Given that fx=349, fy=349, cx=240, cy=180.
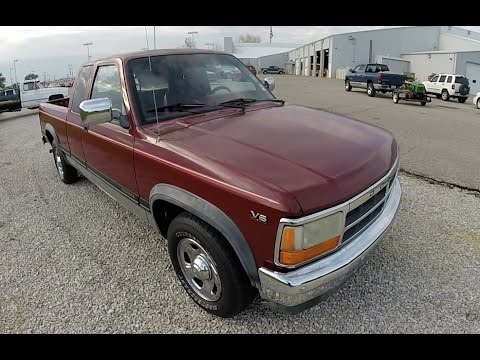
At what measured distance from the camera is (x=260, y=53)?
73688 millimetres

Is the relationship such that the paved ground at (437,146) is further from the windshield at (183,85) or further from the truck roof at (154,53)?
the truck roof at (154,53)

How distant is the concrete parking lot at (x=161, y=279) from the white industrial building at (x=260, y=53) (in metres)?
62.6

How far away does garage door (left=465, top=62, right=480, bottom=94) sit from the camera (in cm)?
3070

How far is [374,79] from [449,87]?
5.14m

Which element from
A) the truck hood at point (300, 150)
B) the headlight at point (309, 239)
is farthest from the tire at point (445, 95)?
the headlight at point (309, 239)

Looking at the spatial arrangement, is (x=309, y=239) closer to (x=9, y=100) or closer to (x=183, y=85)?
(x=183, y=85)

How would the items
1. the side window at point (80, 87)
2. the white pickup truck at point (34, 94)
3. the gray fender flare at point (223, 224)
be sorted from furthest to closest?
the white pickup truck at point (34, 94)
the side window at point (80, 87)
the gray fender flare at point (223, 224)

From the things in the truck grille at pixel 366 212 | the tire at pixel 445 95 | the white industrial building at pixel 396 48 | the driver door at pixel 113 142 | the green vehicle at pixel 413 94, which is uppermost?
the white industrial building at pixel 396 48

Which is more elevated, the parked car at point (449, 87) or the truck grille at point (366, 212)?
the truck grille at point (366, 212)

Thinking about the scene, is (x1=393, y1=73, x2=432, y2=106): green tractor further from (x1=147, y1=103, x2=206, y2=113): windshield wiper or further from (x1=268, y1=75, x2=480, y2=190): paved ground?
(x1=147, y1=103, x2=206, y2=113): windshield wiper

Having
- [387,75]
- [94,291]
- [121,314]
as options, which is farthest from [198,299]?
[387,75]

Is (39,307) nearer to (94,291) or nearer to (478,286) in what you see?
(94,291)

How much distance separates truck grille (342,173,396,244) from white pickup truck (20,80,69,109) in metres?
17.4

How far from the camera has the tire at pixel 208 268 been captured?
7.15ft
